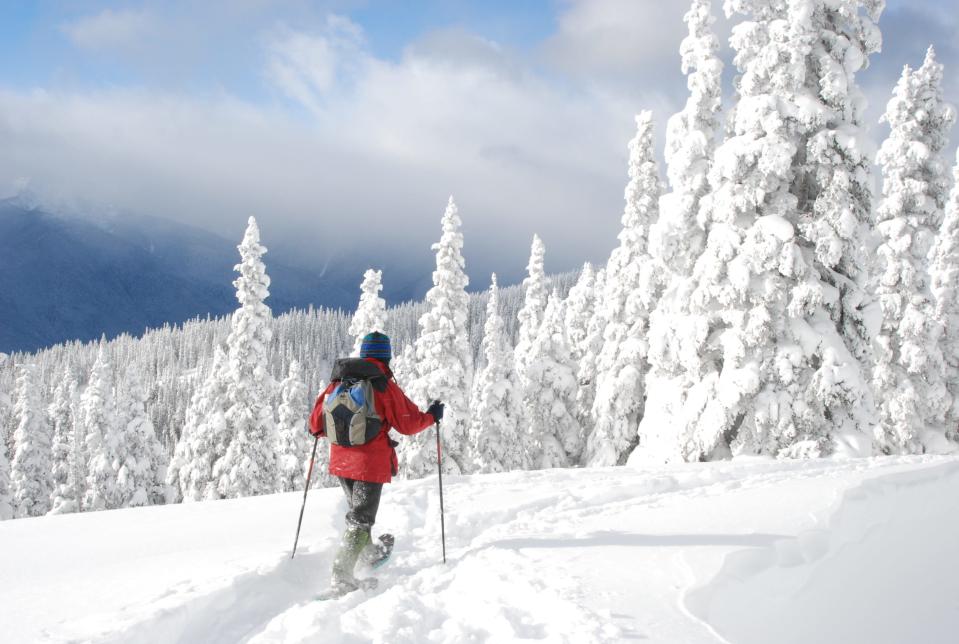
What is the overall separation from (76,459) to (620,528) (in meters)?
52.9

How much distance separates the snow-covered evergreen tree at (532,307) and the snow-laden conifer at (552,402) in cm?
286

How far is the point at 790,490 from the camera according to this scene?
770 cm

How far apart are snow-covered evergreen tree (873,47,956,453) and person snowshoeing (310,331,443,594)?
813 inches

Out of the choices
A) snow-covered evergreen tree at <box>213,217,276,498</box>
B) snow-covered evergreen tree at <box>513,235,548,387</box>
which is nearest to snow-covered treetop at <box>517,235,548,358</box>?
snow-covered evergreen tree at <box>513,235,548,387</box>

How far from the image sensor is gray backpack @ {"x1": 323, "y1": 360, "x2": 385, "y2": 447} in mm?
5633

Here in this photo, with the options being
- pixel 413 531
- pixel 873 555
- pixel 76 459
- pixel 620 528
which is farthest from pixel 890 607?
pixel 76 459

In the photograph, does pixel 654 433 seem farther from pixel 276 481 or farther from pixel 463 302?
pixel 276 481

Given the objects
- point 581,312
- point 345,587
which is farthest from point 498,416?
point 345,587

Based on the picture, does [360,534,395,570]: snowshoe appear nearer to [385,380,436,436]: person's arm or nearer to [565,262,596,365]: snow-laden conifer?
[385,380,436,436]: person's arm

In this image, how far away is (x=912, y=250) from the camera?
20.9 metres

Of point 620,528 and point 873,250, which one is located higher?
point 873,250

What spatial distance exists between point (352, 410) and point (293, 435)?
36476 mm

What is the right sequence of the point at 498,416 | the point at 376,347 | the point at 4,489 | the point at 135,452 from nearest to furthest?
the point at 376,347
the point at 498,416
the point at 4,489
the point at 135,452

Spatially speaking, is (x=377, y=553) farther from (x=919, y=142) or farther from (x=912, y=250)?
(x=919, y=142)
